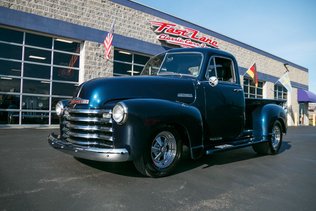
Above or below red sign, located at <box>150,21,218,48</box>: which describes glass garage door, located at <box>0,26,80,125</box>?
below

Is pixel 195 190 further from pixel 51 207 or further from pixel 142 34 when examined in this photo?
pixel 142 34

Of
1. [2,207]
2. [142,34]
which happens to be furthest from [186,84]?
[142,34]

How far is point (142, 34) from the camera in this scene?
1502 centimetres

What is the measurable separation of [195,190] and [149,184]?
2.00 feet

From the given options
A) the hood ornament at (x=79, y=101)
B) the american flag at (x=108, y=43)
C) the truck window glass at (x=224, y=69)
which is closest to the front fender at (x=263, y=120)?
the truck window glass at (x=224, y=69)

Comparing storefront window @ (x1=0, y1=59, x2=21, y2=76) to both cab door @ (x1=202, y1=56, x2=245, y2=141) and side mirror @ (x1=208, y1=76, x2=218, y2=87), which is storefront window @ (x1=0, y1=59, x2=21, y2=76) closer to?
cab door @ (x1=202, y1=56, x2=245, y2=141)

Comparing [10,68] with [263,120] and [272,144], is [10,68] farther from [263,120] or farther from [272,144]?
[272,144]

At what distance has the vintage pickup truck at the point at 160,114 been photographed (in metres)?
3.63

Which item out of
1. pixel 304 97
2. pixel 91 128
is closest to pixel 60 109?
pixel 91 128

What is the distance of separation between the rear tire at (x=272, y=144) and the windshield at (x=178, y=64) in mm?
2739

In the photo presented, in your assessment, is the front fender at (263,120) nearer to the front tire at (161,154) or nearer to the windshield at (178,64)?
the windshield at (178,64)

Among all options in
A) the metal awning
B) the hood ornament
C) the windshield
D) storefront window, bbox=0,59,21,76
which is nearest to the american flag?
storefront window, bbox=0,59,21,76

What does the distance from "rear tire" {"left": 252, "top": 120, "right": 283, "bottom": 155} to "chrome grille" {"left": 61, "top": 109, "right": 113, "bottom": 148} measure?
4.29m

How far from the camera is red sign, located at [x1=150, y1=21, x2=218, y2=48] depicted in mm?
15703
